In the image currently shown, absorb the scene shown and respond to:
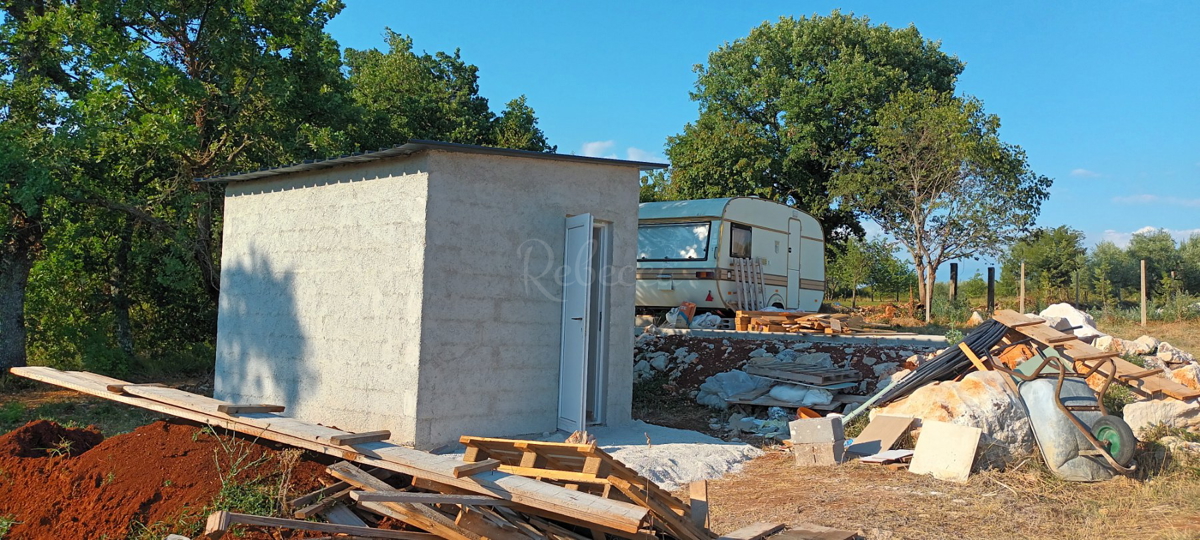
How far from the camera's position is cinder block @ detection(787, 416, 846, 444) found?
7641mm

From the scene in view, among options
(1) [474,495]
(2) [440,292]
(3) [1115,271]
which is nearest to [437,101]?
(2) [440,292]

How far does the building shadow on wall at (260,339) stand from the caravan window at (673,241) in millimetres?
7104

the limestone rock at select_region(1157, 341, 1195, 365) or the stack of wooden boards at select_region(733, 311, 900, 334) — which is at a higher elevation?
the stack of wooden boards at select_region(733, 311, 900, 334)

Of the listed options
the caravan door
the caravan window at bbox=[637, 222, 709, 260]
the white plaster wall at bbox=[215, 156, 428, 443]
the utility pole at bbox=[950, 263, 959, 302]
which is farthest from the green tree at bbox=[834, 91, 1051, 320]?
the white plaster wall at bbox=[215, 156, 428, 443]

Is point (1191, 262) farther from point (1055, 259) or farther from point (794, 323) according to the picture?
point (794, 323)

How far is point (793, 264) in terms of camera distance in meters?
17.4

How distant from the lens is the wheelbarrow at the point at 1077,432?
698 cm

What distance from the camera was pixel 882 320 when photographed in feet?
67.3

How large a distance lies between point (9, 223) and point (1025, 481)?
12.8m

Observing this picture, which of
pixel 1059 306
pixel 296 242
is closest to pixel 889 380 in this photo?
pixel 1059 306

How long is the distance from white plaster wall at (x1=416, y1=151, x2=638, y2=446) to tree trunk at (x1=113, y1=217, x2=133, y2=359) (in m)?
8.28

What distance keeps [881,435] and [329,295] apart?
5.60 meters

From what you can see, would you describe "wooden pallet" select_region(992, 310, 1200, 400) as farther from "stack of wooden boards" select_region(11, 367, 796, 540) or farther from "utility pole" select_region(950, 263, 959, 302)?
"utility pole" select_region(950, 263, 959, 302)

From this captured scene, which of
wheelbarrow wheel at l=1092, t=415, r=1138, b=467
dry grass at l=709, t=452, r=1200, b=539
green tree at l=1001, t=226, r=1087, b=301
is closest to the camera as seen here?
dry grass at l=709, t=452, r=1200, b=539
